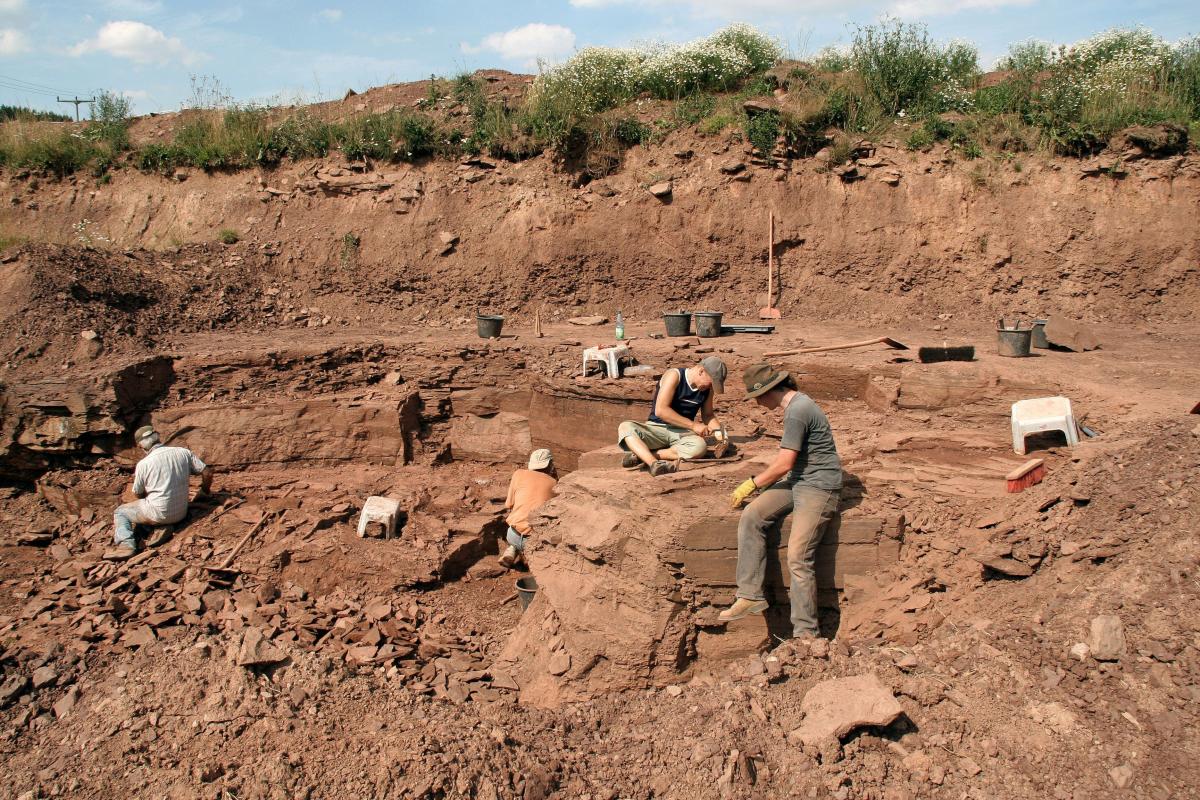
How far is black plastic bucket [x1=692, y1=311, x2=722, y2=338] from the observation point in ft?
31.1

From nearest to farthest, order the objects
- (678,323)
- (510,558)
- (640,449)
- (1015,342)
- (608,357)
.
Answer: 1. (640,449)
2. (510,558)
3. (1015,342)
4. (608,357)
5. (678,323)

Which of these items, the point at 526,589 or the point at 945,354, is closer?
the point at 526,589

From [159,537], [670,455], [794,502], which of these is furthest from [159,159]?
[794,502]

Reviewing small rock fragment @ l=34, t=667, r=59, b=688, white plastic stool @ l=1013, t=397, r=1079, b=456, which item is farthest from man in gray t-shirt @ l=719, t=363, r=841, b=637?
small rock fragment @ l=34, t=667, r=59, b=688

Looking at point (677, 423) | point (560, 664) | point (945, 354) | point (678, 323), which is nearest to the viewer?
point (560, 664)

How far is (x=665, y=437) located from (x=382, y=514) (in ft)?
9.58

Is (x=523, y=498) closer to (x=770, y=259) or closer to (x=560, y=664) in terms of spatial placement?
(x=560, y=664)

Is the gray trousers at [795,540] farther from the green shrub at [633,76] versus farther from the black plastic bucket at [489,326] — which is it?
the green shrub at [633,76]

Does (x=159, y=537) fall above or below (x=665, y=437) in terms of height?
below

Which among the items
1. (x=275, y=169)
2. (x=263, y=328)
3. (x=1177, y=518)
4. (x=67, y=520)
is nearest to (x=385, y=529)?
(x=67, y=520)

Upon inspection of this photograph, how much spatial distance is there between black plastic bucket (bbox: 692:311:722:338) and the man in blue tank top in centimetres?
365

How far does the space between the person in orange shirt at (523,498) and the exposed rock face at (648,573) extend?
1.20 m

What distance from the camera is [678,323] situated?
9.69 meters

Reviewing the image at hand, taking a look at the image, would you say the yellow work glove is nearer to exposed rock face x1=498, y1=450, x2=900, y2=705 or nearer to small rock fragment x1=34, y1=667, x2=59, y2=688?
exposed rock face x1=498, y1=450, x2=900, y2=705
